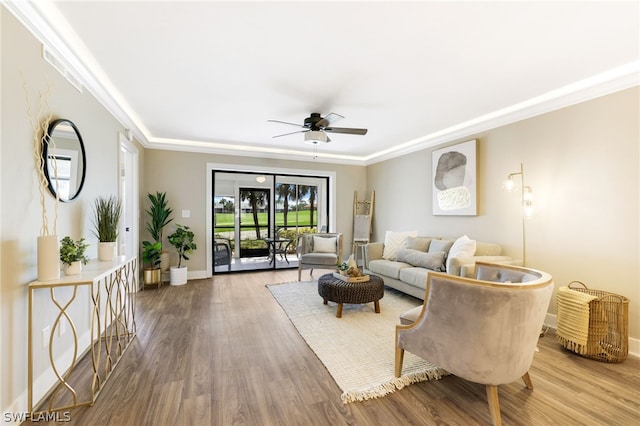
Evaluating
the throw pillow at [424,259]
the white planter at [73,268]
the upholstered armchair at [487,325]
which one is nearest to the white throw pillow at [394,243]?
the throw pillow at [424,259]

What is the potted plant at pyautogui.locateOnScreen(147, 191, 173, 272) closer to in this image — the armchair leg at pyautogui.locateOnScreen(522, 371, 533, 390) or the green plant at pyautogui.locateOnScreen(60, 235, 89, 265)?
the green plant at pyautogui.locateOnScreen(60, 235, 89, 265)

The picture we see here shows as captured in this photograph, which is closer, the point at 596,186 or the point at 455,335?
the point at 455,335

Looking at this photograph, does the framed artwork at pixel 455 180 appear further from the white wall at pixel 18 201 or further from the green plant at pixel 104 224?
the white wall at pixel 18 201

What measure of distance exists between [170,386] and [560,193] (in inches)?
164

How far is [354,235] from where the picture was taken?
6730 mm

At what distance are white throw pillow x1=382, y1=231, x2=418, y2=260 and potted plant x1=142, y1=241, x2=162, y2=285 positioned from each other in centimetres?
379

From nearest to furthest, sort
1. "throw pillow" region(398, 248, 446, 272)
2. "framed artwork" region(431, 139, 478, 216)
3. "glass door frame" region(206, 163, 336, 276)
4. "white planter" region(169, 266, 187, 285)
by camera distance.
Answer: "throw pillow" region(398, 248, 446, 272) → "framed artwork" region(431, 139, 478, 216) → "white planter" region(169, 266, 187, 285) → "glass door frame" region(206, 163, 336, 276)

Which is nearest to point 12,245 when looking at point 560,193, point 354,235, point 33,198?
point 33,198

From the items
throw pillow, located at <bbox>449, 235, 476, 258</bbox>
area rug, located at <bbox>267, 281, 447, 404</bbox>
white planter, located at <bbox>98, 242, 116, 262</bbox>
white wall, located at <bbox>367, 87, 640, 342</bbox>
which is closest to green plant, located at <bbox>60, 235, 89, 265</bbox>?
white planter, located at <bbox>98, 242, 116, 262</bbox>

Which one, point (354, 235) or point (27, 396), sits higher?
point (354, 235)

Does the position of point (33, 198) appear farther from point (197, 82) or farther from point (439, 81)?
point (439, 81)

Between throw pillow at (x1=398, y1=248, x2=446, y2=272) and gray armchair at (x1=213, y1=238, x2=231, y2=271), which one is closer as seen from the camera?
throw pillow at (x1=398, y1=248, x2=446, y2=272)

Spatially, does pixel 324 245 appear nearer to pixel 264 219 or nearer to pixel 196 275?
pixel 264 219

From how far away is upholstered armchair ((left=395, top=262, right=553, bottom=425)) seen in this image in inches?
65.8
